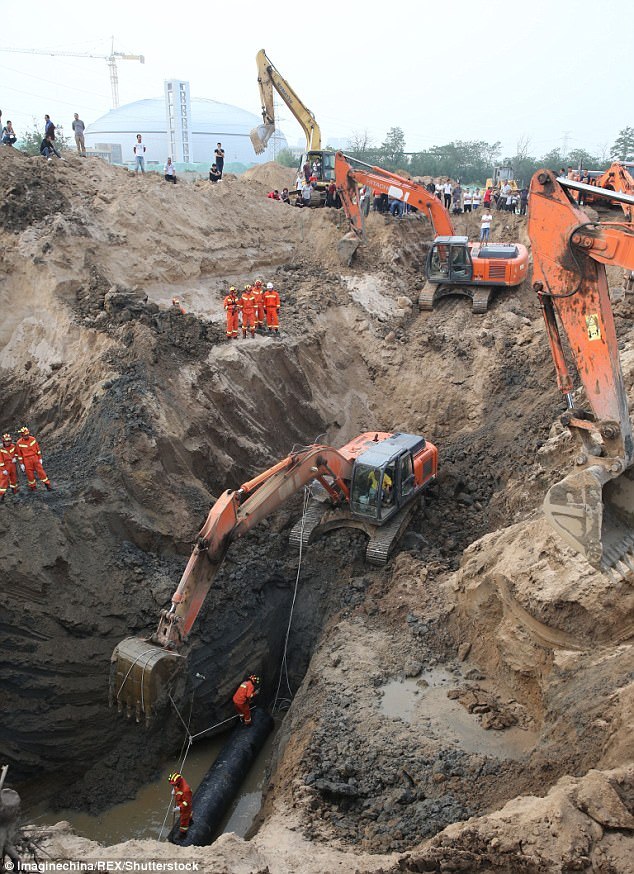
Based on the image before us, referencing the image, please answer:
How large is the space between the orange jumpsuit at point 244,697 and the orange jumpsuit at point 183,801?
69.9 inches

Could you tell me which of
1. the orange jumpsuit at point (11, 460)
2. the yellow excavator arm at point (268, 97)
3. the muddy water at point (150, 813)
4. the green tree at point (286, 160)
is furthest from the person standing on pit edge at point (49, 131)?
the green tree at point (286, 160)

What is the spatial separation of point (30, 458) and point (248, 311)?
6.68 metres

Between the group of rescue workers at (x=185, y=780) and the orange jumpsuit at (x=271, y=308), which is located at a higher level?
the orange jumpsuit at (x=271, y=308)

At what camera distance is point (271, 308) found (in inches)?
683

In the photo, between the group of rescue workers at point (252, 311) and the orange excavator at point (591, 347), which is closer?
the orange excavator at point (591, 347)

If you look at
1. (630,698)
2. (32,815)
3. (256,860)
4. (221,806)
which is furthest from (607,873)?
(32,815)

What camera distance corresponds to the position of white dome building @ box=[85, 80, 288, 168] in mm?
68938

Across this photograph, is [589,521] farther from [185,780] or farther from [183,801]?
[185,780]

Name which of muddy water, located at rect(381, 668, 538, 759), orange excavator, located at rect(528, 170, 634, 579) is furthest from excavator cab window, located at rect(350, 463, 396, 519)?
orange excavator, located at rect(528, 170, 634, 579)

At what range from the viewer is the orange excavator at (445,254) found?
1980 centimetres

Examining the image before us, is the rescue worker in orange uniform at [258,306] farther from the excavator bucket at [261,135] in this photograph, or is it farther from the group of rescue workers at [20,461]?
the excavator bucket at [261,135]

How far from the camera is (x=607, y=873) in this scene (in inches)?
228

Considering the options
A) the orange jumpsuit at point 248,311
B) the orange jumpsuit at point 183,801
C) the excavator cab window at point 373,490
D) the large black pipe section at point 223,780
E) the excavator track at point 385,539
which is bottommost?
the large black pipe section at point 223,780

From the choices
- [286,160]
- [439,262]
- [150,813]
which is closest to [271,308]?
[439,262]
